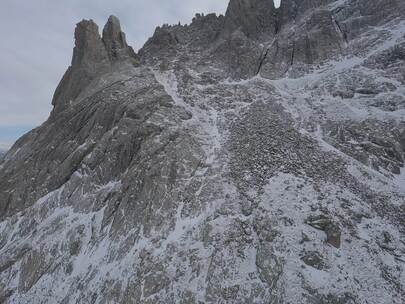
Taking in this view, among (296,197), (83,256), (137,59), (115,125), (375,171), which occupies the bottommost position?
(375,171)

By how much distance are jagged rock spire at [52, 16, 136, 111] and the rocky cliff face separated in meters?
0.20

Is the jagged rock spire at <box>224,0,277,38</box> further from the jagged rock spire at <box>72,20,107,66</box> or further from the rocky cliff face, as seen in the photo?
the jagged rock spire at <box>72,20,107,66</box>

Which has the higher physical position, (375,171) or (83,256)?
(83,256)

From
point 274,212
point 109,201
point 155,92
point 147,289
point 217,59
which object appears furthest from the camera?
point 217,59

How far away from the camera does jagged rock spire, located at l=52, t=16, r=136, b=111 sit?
37.2 meters

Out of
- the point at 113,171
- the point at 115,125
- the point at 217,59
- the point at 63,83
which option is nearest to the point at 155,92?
the point at 115,125

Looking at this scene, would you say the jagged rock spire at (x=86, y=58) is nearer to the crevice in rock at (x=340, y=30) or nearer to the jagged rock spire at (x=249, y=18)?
the jagged rock spire at (x=249, y=18)

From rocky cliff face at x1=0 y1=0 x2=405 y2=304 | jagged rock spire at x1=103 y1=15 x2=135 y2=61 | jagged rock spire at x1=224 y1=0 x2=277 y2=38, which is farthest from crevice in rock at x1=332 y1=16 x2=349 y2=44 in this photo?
jagged rock spire at x1=103 y1=15 x2=135 y2=61

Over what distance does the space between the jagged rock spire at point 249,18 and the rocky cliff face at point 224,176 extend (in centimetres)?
496

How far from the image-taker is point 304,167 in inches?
Answer: 800

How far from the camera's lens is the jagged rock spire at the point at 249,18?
142ft

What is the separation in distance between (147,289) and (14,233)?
1523 cm

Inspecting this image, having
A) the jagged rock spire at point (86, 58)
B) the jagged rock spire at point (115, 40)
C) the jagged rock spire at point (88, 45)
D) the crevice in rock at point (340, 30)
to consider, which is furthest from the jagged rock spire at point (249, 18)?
the jagged rock spire at point (88, 45)

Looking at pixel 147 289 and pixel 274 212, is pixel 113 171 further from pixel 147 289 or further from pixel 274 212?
pixel 274 212
